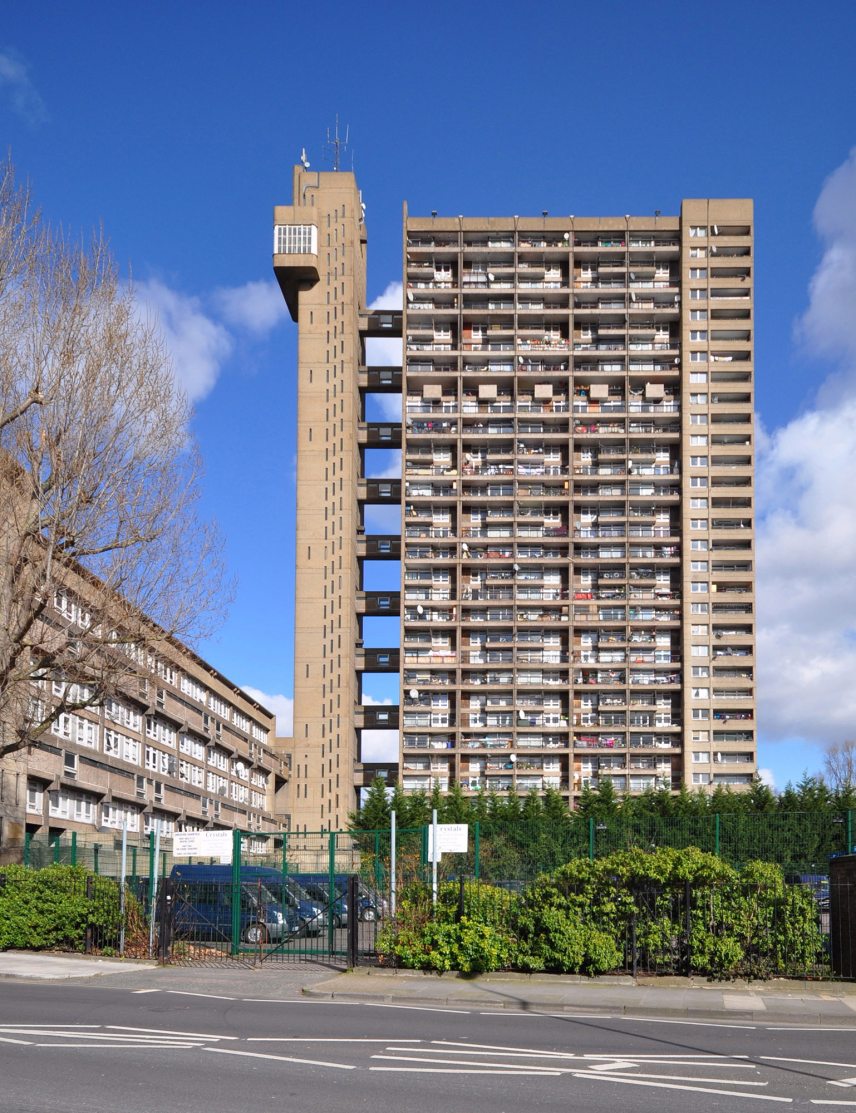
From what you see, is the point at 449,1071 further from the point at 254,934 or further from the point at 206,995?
the point at 254,934

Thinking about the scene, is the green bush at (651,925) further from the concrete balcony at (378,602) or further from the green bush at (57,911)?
the concrete balcony at (378,602)

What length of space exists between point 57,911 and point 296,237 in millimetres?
83807

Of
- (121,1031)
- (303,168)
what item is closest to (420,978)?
(121,1031)

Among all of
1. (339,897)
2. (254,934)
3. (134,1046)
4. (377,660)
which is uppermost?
(377,660)

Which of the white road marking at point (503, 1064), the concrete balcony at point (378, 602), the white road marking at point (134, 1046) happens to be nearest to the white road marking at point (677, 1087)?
the white road marking at point (503, 1064)

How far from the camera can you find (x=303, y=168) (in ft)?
361

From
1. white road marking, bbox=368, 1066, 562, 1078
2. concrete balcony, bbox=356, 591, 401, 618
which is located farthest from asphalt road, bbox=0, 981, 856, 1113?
concrete balcony, bbox=356, 591, 401, 618

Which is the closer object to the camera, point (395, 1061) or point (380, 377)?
point (395, 1061)

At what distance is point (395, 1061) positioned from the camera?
12.8m

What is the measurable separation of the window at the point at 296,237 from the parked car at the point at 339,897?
80.8 metres

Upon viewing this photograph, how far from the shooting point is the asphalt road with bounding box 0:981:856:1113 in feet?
34.5

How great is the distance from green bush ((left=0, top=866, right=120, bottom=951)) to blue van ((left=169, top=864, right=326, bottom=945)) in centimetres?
152

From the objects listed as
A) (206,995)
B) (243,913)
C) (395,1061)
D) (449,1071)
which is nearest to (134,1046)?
(395,1061)

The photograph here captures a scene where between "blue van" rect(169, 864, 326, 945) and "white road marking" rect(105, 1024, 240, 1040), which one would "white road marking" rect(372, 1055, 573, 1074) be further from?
"blue van" rect(169, 864, 326, 945)
